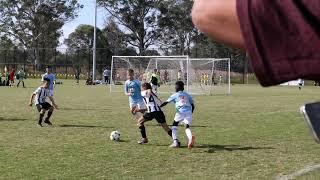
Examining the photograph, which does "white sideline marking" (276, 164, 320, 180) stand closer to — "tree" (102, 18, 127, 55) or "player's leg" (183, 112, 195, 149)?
"player's leg" (183, 112, 195, 149)

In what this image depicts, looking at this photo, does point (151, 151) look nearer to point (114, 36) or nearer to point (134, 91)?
point (134, 91)

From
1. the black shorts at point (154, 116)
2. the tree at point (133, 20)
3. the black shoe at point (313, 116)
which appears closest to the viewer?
the black shoe at point (313, 116)

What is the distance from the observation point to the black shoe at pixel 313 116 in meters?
1.17

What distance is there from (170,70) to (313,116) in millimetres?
44674

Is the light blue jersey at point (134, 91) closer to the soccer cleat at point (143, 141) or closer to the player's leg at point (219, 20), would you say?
the soccer cleat at point (143, 141)

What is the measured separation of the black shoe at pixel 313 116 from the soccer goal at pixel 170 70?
1566 inches

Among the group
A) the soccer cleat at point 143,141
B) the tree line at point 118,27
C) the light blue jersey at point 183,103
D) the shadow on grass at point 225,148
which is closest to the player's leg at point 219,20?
the shadow on grass at point 225,148

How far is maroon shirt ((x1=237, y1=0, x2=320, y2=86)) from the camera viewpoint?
0.98 m

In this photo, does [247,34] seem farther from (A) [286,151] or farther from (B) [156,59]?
(B) [156,59]

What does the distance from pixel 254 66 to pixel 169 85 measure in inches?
1857

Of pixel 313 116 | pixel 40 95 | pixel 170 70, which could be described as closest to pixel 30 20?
pixel 170 70

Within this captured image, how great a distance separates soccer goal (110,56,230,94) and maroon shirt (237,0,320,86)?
40.0m

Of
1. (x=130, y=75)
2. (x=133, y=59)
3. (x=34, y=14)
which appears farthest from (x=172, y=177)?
(x=34, y=14)

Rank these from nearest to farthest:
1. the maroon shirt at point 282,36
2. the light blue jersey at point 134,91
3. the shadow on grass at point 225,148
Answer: the maroon shirt at point 282,36 → the shadow on grass at point 225,148 → the light blue jersey at point 134,91
